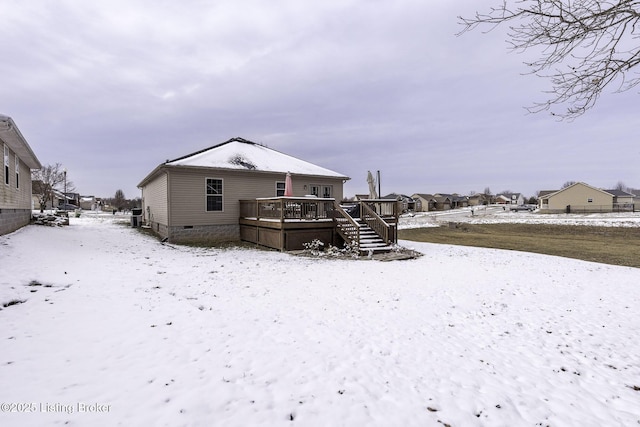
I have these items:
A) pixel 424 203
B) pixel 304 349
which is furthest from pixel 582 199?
pixel 304 349

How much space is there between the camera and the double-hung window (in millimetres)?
14695

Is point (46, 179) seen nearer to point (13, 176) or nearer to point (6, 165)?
point (13, 176)

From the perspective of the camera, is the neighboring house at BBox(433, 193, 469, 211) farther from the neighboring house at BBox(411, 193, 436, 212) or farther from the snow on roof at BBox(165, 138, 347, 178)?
the snow on roof at BBox(165, 138, 347, 178)

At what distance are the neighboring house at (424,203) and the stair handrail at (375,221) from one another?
7165cm

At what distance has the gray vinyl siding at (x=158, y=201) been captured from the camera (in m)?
14.6

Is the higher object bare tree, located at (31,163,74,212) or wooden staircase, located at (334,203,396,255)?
bare tree, located at (31,163,74,212)

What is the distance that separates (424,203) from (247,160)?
237 feet

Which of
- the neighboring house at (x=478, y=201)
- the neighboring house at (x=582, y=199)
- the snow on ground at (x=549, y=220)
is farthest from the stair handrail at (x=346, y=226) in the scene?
the neighboring house at (x=478, y=201)

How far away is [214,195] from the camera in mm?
14812

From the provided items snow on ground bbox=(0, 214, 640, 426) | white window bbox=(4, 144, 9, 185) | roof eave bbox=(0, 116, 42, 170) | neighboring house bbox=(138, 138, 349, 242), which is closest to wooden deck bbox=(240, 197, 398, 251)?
neighboring house bbox=(138, 138, 349, 242)

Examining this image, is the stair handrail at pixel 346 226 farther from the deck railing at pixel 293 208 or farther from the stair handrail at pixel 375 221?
the stair handrail at pixel 375 221

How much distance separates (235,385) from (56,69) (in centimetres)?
1750

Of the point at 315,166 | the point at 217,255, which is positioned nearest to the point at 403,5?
the point at 217,255

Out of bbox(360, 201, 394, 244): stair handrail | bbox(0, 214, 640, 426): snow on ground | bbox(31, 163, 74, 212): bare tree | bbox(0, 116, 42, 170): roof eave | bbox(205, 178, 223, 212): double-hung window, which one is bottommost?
bbox(0, 214, 640, 426): snow on ground
